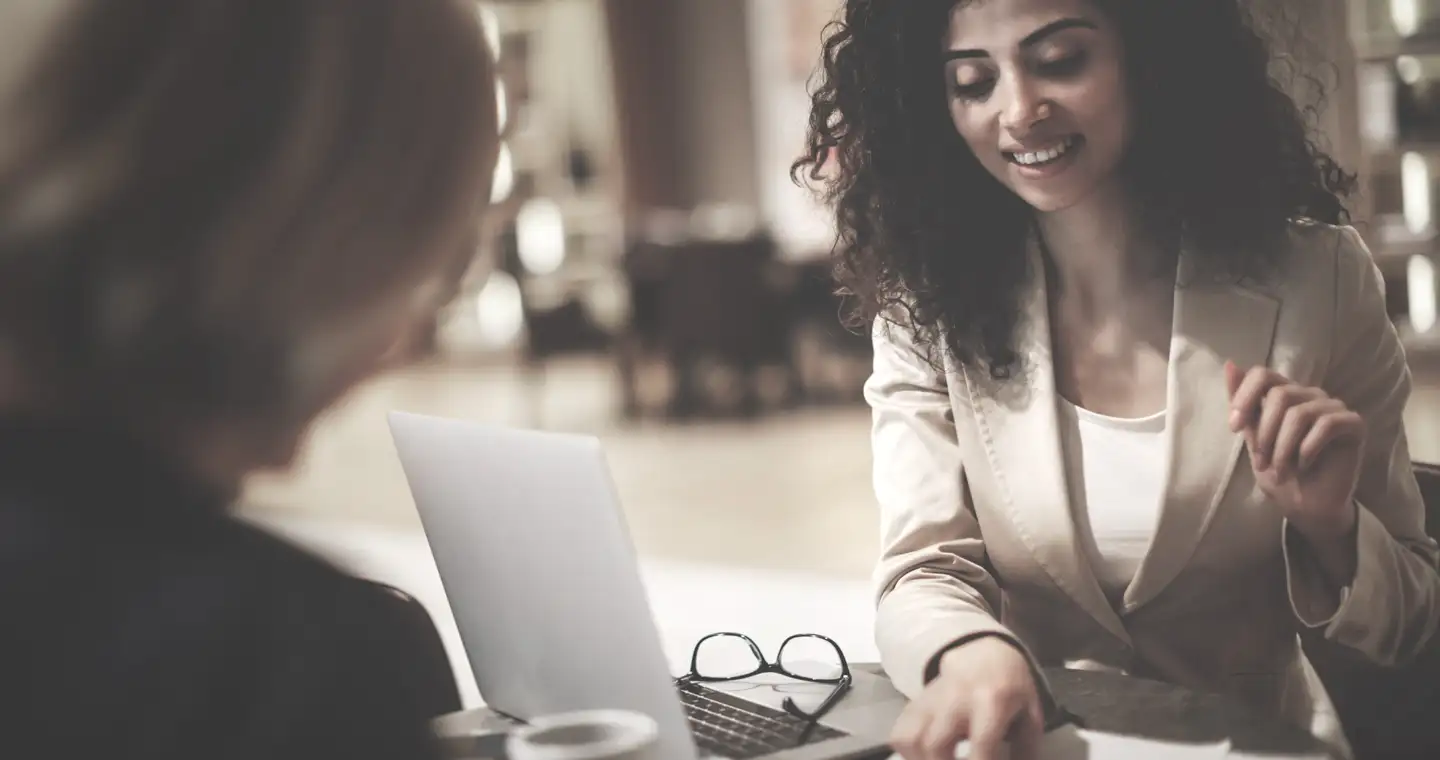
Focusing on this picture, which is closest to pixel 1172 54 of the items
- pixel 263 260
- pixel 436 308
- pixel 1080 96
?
pixel 1080 96

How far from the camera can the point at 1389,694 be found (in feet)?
3.76

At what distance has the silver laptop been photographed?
78 centimetres

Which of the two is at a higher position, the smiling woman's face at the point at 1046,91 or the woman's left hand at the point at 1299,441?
the smiling woman's face at the point at 1046,91

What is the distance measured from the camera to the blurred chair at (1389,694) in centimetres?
112

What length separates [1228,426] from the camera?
1.08 metres

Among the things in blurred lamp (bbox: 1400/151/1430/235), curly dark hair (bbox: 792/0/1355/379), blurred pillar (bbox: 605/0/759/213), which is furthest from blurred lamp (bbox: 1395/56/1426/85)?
curly dark hair (bbox: 792/0/1355/379)

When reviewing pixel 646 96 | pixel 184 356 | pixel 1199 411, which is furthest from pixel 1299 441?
pixel 646 96

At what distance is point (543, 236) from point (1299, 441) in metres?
8.86

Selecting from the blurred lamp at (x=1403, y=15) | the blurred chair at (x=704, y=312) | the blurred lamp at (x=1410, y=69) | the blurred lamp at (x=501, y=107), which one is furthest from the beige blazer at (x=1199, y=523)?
the blurred chair at (x=704, y=312)

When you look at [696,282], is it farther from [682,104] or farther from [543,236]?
[543,236]

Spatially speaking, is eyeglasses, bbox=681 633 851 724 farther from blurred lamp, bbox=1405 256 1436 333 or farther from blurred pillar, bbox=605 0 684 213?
blurred pillar, bbox=605 0 684 213

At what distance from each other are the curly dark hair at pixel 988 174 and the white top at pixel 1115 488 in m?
0.09

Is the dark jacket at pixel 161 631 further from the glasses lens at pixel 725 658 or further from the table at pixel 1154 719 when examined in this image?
the glasses lens at pixel 725 658

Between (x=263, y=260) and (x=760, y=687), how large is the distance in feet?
2.09
